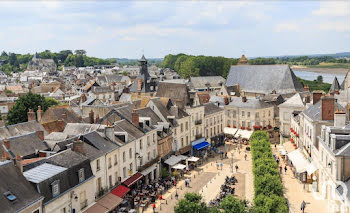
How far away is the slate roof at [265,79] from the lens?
248 ft

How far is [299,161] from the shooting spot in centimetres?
3581

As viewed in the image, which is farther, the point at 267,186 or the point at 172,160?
the point at 172,160

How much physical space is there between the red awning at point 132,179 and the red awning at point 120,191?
0.60 m

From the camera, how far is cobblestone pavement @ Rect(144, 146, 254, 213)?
2993cm

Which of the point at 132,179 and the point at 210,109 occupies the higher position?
the point at 210,109

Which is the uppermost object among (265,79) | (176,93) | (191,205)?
(265,79)

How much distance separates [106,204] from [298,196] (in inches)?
641

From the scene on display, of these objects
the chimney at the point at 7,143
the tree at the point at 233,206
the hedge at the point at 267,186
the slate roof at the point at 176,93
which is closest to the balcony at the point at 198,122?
the slate roof at the point at 176,93

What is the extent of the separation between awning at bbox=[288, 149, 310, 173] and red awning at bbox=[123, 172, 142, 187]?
15089mm

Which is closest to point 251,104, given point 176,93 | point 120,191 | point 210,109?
point 210,109

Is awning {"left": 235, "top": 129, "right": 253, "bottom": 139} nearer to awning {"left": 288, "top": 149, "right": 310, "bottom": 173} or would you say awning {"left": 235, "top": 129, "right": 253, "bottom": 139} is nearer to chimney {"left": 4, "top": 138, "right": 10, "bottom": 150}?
awning {"left": 288, "top": 149, "right": 310, "bottom": 173}

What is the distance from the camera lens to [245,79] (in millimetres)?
84125

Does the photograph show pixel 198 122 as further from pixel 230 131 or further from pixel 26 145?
pixel 26 145

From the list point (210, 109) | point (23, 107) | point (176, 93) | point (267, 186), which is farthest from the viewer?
point (23, 107)
